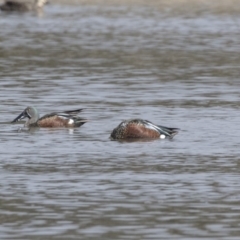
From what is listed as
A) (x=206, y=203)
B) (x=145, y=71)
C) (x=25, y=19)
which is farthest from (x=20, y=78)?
(x=25, y=19)

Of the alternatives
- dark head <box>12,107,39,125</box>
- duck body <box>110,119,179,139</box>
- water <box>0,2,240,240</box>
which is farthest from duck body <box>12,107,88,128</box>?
duck body <box>110,119,179,139</box>

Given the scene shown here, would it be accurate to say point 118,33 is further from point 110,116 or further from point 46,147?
point 46,147

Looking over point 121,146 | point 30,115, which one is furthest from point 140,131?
point 30,115

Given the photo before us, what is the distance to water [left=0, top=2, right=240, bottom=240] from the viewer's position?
10547 millimetres

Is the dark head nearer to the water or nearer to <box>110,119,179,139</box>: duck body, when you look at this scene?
the water

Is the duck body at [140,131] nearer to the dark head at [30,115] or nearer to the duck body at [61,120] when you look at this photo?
the duck body at [61,120]

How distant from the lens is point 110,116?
18.5 meters

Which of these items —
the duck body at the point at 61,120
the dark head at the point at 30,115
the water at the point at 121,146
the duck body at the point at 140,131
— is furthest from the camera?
the dark head at the point at 30,115

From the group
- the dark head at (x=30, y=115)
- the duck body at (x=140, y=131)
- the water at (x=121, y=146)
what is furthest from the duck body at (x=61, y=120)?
the duck body at (x=140, y=131)

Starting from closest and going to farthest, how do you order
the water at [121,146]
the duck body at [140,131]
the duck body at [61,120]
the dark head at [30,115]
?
the water at [121,146]
the duck body at [140,131]
the duck body at [61,120]
the dark head at [30,115]

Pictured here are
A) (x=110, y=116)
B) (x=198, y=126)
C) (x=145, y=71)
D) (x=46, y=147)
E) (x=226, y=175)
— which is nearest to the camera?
Answer: (x=226, y=175)

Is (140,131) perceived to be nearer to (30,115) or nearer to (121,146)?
(121,146)

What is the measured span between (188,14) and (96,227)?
41.1 metres

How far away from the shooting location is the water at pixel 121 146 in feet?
34.6
